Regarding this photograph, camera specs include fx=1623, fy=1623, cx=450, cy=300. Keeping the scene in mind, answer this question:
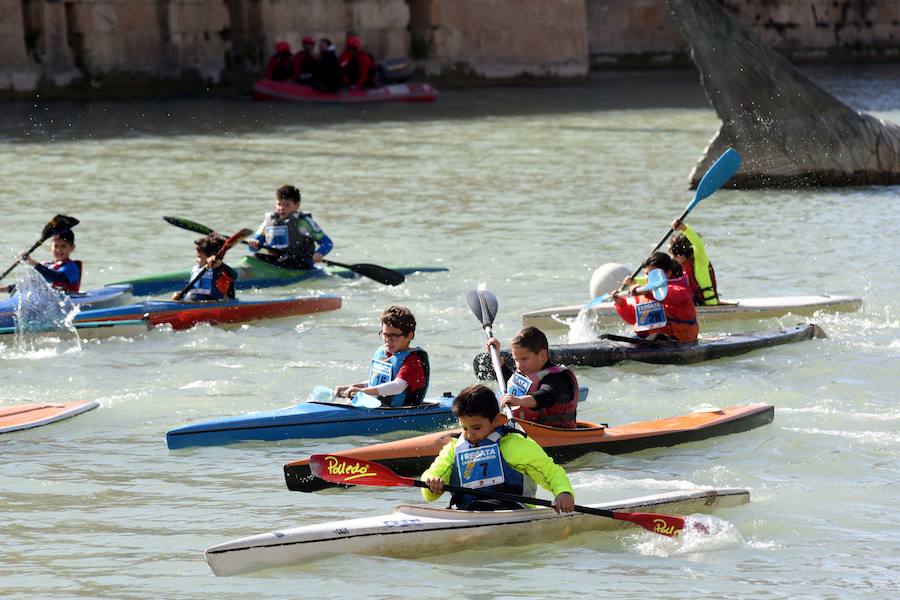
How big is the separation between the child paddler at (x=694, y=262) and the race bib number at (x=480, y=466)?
427cm

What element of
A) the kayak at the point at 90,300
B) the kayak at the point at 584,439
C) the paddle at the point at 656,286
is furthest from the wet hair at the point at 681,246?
the kayak at the point at 90,300

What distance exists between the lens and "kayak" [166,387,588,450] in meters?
7.58

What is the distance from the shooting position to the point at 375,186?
1759 cm

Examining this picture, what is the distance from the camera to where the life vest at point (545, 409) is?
279 inches

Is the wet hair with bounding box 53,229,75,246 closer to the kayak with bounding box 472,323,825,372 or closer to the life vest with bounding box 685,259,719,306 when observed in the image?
the kayak with bounding box 472,323,825,372

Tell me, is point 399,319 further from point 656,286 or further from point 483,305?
point 656,286

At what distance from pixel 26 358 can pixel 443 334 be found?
2641 millimetres

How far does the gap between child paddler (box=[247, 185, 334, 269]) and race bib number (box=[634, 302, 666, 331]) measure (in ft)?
10.5

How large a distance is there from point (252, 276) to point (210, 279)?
1.26 meters

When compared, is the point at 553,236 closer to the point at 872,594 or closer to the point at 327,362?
the point at 327,362

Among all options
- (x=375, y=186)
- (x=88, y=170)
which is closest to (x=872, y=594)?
(x=375, y=186)

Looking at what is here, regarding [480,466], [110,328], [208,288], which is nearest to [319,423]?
[480,466]

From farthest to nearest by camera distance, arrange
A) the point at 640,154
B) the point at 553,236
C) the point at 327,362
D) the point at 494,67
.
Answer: the point at 494,67 → the point at 640,154 → the point at 553,236 → the point at 327,362

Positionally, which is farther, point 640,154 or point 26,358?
point 640,154
